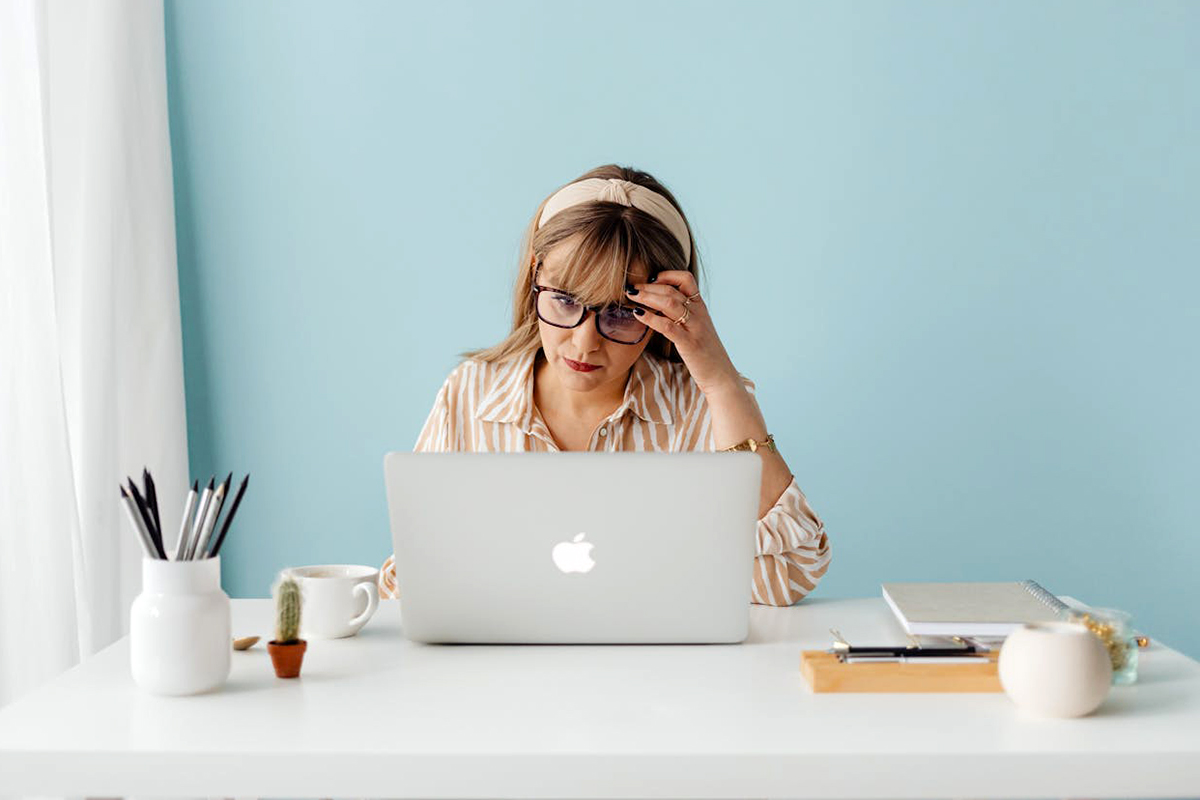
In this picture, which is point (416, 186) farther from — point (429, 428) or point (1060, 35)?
point (1060, 35)

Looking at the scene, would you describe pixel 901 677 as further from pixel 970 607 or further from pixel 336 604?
pixel 336 604

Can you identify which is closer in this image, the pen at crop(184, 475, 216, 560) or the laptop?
the pen at crop(184, 475, 216, 560)

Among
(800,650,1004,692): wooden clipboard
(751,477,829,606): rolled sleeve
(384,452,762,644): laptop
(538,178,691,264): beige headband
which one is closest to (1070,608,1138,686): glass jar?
(800,650,1004,692): wooden clipboard

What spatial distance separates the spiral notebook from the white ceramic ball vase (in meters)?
0.24

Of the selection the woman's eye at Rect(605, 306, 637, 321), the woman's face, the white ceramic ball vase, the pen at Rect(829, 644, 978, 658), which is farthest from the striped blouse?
the white ceramic ball vase

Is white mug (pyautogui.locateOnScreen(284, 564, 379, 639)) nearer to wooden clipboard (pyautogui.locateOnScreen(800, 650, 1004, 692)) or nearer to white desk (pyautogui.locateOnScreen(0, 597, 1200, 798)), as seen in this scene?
white desk (pyautogui.locateOnScreen(0, 597, 1200, 798))

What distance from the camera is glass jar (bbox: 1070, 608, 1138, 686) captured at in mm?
1116

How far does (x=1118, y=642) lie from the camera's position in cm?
112

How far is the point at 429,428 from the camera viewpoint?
6.86 ft

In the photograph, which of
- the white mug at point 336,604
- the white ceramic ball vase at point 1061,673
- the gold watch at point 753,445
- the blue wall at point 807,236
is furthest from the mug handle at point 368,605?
the blue wall at point 807,236

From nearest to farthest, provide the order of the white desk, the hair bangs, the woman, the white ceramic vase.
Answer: the white desk → the white ceramic vase → the woman → the hair bangs

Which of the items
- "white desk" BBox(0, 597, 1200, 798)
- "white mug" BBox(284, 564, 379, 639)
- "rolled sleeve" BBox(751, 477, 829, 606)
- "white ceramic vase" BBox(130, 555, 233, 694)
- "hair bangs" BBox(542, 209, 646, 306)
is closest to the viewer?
"white desk" BBox(0, 597, 1200, 798)

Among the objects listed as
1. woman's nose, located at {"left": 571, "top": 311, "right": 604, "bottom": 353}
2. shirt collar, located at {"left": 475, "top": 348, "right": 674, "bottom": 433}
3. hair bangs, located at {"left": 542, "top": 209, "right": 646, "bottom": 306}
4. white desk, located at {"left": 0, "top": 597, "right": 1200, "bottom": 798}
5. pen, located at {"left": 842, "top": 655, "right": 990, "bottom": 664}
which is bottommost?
white desk, located at {"left": 0, "top": 597, "right": 1200, "bottom": 798}

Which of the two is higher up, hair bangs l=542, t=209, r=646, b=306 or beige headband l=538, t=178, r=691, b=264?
beige headband l=538, t=178, r=691, b=264
